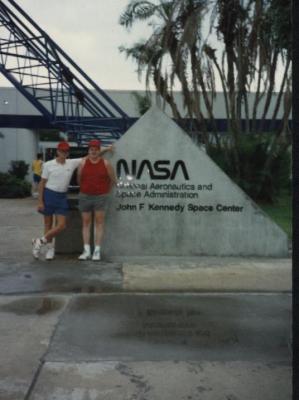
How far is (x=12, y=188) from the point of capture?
24812 mm

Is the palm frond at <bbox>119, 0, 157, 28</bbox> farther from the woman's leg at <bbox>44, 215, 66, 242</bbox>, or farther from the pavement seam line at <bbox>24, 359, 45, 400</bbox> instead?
the pavement seam line at <bbox>24, 359, 45, 400</bbox>

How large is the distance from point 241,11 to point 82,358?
17.8 m

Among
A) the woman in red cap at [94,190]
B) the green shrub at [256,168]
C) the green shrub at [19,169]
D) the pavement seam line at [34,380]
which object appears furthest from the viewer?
the green shrub at [19,169]

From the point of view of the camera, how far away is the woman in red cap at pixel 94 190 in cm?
889

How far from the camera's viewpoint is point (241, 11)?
67.2 ft

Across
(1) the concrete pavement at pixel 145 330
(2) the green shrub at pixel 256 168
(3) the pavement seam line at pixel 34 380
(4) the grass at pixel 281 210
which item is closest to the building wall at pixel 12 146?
(2) the green shrub at pixel 256 168

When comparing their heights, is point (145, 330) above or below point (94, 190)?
below

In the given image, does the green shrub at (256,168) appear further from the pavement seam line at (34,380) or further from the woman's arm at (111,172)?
the pavement seam line at (34,380)

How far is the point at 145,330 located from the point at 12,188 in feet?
66.2

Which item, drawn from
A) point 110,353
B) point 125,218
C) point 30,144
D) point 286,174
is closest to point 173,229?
point 125,218

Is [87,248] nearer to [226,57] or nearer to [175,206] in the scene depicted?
[175,206]

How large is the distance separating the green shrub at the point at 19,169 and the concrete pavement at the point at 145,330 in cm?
2004

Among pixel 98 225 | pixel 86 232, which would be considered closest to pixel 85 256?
pixel 86 232

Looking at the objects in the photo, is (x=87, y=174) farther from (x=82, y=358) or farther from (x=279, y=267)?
(x=82, y=358)
